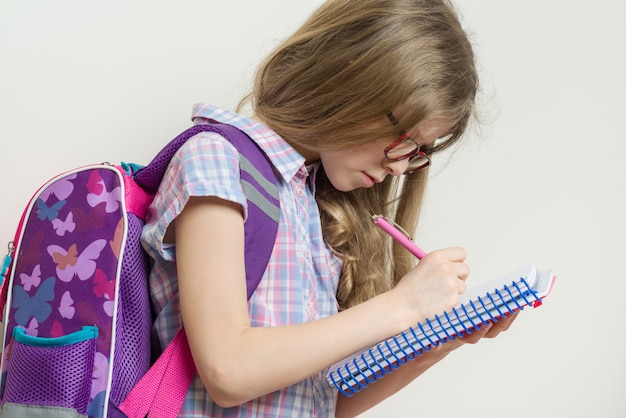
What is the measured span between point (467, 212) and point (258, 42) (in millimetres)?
521

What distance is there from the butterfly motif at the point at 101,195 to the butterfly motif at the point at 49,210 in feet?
0.12

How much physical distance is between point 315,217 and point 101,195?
32 cm

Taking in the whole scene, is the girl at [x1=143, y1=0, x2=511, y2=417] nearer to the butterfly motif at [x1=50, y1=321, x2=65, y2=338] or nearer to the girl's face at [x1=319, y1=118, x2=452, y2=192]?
the girl's face at [x1=319, y1=118, x2=452, y2=192]

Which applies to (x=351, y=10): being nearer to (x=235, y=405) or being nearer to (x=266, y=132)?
(x=266, y=132)

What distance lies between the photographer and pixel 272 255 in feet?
3.39

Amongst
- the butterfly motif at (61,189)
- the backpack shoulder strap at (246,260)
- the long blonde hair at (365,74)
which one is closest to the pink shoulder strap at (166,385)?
the backpack shoulder strap at (246,260)

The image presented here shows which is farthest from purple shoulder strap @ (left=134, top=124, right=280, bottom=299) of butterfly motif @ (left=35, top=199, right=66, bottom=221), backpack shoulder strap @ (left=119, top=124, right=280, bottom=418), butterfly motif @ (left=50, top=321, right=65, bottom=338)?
butterfly motif @ (left=50, top=321, right=65, bottom=338)

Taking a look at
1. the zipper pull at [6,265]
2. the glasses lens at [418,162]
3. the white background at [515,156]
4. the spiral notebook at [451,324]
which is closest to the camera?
the spiral notebook at [451,324]

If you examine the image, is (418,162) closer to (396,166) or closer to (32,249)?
(396,166)

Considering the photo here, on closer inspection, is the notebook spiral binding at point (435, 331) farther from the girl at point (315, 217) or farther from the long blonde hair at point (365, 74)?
the long blonde hair at point (365, 74)

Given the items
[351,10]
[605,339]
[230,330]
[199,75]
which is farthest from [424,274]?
[605,339]

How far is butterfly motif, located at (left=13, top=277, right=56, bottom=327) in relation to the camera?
94cm

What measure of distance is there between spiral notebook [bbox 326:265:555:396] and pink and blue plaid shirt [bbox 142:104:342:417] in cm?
11

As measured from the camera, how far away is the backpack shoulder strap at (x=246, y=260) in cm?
96
